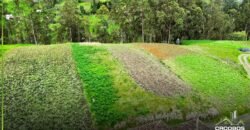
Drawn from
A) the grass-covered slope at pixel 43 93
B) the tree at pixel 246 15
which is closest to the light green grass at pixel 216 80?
the grass-covered slope at pixel 43 93

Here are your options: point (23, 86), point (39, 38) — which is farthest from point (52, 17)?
point (23, 86)

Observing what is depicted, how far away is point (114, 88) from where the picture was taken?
3462cm

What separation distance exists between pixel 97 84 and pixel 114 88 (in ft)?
5.92

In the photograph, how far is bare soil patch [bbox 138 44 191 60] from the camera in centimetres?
4656

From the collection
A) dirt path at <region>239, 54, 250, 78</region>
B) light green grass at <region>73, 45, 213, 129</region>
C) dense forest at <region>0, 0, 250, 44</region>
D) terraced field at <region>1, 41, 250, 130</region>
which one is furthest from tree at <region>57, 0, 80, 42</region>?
dirt path at <region>239, 54, 250, 78</region>

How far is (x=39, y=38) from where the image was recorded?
260 feet

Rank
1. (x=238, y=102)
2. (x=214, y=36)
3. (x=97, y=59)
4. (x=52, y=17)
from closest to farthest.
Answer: (x=238, y=102) < (x=97, y=59) < (x=52, y=17) < (x=214, y=36)

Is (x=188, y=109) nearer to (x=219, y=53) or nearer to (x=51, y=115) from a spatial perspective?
(x=51, y=115)

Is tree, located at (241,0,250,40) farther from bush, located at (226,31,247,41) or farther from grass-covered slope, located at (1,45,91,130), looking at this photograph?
grass-covered slope, located at (1,45,91,130)

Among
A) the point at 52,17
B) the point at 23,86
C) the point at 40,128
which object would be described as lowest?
the point at 40,128

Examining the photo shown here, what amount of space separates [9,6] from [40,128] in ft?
164

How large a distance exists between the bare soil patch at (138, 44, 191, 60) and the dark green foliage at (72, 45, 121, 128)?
7.47 m

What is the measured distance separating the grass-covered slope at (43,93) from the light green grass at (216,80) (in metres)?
13.4

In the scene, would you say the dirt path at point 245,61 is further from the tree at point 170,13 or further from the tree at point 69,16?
the tree at point 69,16
